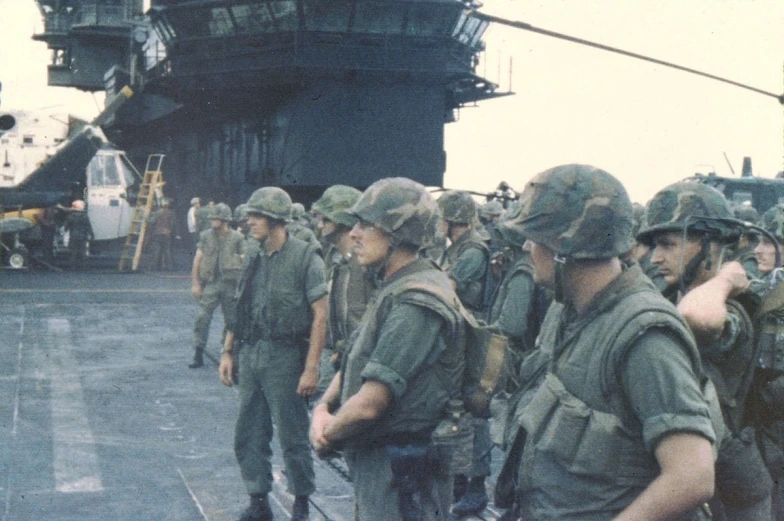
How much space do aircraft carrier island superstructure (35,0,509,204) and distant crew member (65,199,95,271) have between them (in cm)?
588

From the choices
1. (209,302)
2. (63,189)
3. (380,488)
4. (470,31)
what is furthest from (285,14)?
(380,488)

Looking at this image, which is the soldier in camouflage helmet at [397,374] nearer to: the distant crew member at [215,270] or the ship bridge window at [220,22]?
the distant crew member at [215,270]

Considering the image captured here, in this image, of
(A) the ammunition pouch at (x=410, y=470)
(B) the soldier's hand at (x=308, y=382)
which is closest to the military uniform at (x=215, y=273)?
(B) the soldier's hand at (x=308, y=382)

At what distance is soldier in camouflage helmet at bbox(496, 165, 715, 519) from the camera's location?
2625 millimetres

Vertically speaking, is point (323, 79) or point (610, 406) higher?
point (323, 79)

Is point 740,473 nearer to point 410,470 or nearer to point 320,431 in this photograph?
point 410,470

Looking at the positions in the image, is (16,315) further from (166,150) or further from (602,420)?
(166,150)

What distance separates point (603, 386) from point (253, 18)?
3067 centimetres

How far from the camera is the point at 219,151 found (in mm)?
39094

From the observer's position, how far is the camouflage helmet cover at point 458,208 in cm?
827

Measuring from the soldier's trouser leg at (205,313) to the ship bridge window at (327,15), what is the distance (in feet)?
59.8

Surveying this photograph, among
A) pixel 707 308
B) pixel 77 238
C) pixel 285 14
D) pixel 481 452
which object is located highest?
pixel 285 14

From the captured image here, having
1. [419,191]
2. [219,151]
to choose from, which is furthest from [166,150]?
[419,191]

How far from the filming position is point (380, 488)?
425 centimetres
